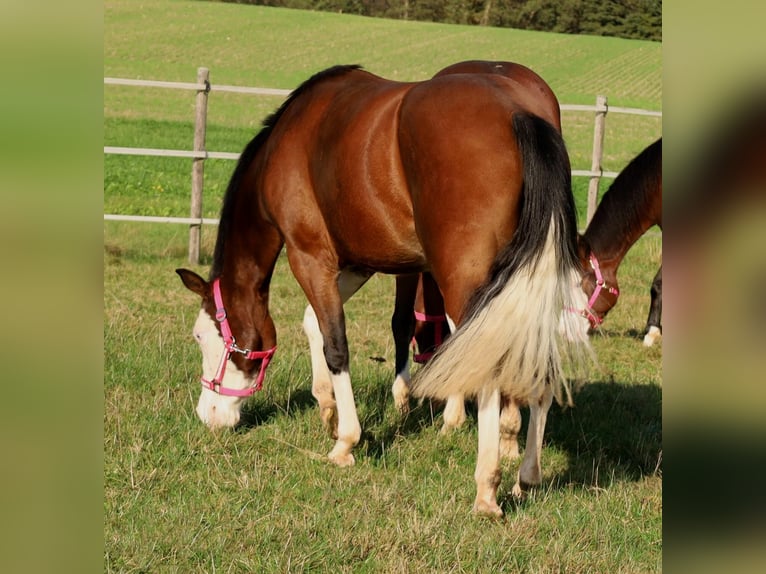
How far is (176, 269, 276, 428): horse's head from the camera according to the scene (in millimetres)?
4797

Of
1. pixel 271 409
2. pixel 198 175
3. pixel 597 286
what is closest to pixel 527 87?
pixel 597 286

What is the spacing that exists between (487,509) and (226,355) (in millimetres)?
1903

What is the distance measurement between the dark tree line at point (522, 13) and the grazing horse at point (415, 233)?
1694 inches

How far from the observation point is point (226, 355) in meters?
4.87

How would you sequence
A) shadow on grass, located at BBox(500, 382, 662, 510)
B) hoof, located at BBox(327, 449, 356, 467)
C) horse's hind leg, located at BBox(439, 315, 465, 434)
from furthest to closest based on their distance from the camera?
horse's hind leg, located at BBox(439, 315, 465, 434) → hoof, located at BBox(327, 449, 356, 467) → shadow on grass, located at BBox(500, 382, 662, 510)

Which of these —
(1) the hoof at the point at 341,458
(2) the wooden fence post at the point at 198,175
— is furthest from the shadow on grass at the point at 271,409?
(2) the wooden fence post at the point at 198,175

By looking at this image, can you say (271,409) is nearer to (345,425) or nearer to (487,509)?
(345,425)

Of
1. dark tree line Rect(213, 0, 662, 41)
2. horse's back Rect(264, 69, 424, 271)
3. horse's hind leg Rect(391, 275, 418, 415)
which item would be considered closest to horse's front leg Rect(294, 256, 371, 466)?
horse's back Rect(264, 69, 424, 271)

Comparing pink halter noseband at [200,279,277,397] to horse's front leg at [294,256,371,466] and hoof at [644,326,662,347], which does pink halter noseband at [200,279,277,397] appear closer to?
horse's front leg at [294,256,371,466]

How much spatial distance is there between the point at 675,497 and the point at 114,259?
32.6 ft

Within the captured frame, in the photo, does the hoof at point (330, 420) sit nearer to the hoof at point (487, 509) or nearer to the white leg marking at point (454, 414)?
the white leg marking at point (454, 414)

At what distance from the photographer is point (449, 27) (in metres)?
51.6

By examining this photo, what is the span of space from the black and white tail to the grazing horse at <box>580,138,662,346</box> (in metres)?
2.50

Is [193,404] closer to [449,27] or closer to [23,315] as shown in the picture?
[23,315]
